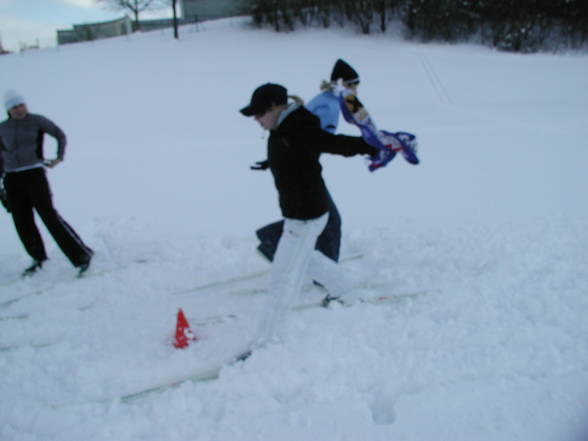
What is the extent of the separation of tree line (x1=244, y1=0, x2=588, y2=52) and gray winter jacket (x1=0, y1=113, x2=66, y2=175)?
2216cm

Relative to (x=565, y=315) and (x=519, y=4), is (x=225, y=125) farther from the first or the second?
(x=519, y=4)

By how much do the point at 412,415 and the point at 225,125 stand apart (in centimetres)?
1058

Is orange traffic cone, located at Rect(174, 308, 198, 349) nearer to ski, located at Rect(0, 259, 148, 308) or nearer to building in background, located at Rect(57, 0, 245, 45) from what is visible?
ski, located at Rect(0, 259, 148, 308)

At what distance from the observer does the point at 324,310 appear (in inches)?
138

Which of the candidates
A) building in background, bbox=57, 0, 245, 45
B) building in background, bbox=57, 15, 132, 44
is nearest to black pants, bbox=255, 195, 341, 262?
building in background, bbox=57, 0, 245, 45

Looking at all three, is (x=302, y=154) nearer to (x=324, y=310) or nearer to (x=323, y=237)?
(x=323, y=237)

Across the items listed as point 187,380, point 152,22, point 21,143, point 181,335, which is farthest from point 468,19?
point 152,22

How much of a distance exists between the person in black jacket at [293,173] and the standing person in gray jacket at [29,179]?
262cm

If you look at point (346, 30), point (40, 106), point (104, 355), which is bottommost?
point (104, 355)

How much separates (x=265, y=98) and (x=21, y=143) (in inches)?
115

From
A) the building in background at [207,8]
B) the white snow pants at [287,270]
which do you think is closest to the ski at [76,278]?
the white snow pants at [287,270]

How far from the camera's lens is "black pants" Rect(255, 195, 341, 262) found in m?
3.51

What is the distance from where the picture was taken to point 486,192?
20.6 feet

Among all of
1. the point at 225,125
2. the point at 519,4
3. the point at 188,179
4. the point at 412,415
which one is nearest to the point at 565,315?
the point at 412,415
